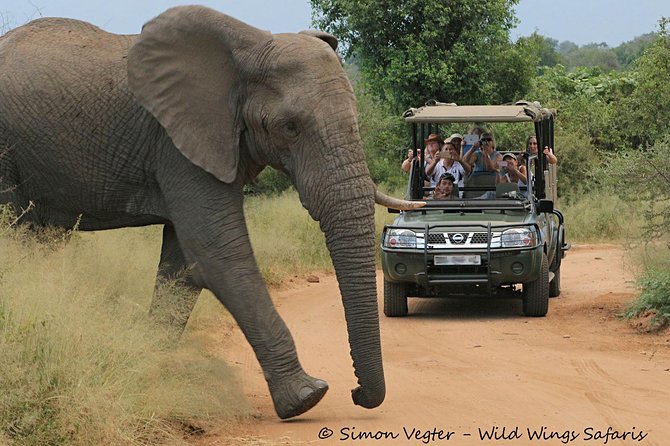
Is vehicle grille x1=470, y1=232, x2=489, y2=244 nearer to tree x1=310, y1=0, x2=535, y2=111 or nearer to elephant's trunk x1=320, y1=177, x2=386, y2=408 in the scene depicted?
elephant's trunk x1=320, y1=177, x2=386, y2=408

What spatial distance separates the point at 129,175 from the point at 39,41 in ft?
4.52

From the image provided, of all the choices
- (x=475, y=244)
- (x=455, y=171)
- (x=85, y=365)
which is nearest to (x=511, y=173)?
(x=455, y=171)

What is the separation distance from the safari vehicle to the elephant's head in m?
4.66

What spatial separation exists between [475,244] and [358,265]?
5.42 metres

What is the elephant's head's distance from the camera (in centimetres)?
713

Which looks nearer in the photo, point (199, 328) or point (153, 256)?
point (199, 328)

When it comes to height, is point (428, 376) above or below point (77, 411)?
below

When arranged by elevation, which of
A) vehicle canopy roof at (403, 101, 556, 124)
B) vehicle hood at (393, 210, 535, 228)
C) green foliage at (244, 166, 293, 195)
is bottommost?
green foliage at (244, 166, 293, 195)

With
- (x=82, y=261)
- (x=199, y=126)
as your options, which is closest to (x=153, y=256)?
(x=82, y=261)

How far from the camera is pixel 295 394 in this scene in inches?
291

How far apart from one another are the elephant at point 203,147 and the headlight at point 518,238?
452 cm

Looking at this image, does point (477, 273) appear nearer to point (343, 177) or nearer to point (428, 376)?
point (428, 376)

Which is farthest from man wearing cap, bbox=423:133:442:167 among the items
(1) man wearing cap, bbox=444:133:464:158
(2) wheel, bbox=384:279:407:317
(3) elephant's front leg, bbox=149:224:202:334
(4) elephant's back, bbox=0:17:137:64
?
(4) elephant's back, bbox=0:17:137:64

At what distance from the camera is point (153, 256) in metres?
12.3
